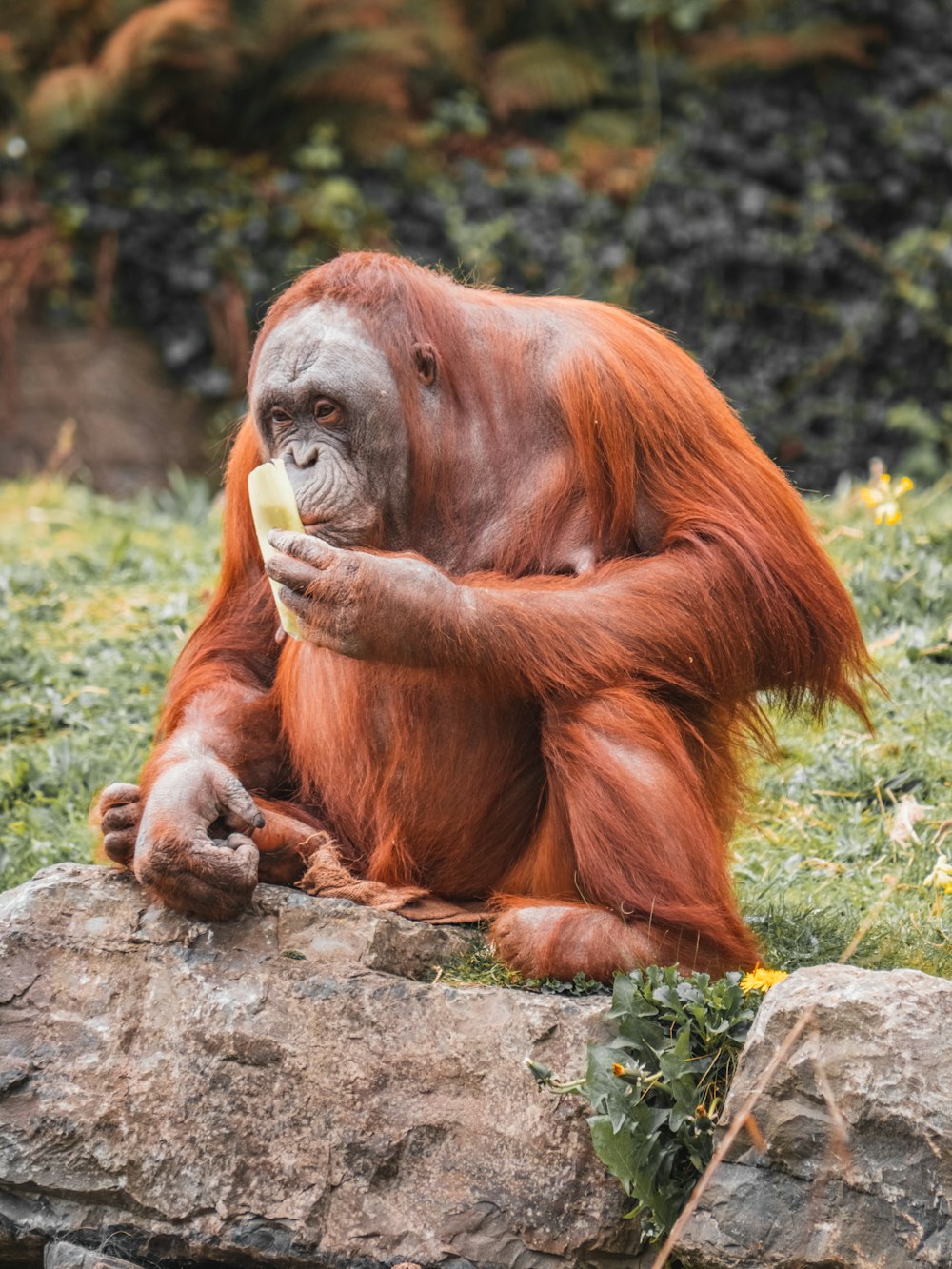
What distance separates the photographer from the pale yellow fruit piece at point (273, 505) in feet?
10.8

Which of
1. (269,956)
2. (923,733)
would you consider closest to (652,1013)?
(269,956)

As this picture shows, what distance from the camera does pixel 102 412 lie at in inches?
409

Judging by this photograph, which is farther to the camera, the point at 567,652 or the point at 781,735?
the point at 781,735

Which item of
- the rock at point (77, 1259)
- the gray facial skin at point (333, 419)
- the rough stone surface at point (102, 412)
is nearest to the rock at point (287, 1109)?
the rock at point (77, 1259)

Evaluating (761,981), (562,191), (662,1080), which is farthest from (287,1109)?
(562,191)

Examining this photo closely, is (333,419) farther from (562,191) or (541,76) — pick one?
(541,76)

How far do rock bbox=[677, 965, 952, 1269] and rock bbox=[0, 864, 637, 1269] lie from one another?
0.86 feet

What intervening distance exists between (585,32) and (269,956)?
9637 millimetres

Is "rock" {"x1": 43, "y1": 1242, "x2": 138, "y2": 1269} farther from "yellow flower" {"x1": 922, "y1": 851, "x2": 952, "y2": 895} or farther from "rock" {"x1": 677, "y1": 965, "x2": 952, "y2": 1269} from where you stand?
"yellow flower" {"x1": 922, "y1": 851, "x2": 952, "y2": 895}

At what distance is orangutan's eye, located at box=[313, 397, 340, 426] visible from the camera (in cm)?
337

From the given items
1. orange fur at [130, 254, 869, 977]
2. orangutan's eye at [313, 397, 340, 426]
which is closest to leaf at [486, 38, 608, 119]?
orange fur at [130, 254, 869, 977]

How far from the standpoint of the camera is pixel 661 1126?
9.18ft

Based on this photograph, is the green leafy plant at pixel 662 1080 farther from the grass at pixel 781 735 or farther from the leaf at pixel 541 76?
the leaf at pixel 541 76

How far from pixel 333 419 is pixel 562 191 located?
7.90 meters
